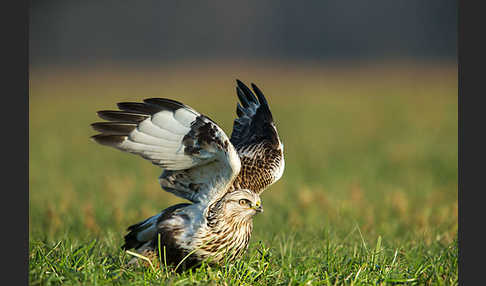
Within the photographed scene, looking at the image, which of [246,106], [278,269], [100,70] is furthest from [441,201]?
[100,70]

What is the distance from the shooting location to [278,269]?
4.12 metres

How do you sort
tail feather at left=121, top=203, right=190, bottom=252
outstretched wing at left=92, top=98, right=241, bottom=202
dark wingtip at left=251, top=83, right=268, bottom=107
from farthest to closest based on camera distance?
dark wingtip at left=251, top=83, right=268, bottom=107
tail feather at left=121, top=203, right=190, bottom=252
outstretched wing at left=92, top=98, right=241, bottom=202

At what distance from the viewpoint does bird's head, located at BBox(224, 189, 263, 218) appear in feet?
13.3

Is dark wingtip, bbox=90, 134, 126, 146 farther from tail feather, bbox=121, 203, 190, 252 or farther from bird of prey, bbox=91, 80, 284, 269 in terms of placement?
tail feather, bbox=121, 203, 190, 252

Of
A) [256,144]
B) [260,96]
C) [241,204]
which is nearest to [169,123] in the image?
[241,204]

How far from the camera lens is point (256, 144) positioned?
16.0ft

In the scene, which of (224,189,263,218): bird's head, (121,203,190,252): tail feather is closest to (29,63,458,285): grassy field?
(121,203,190,252): tail feather

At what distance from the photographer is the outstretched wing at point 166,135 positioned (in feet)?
12.8

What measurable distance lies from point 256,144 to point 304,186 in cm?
335

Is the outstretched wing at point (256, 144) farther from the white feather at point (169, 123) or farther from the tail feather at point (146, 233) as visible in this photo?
the white feather at point (169, 123)

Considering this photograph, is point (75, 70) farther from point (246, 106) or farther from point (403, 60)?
point (246, 106)

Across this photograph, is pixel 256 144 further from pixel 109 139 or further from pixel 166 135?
pixel 109 139

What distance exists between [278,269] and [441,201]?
13.4 feet

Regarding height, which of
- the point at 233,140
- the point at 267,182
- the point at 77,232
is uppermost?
the point at 233,140
